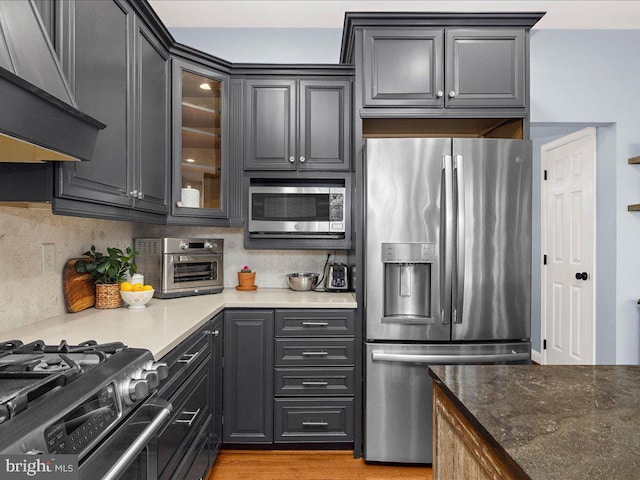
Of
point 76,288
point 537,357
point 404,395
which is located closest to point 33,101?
point 76,288

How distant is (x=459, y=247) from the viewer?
7.27ft

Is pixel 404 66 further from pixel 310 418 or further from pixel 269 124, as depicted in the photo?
pixel 310 418

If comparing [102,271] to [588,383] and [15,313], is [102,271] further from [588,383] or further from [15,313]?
[588,383]

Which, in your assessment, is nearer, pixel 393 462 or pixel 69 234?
pixel 69 234

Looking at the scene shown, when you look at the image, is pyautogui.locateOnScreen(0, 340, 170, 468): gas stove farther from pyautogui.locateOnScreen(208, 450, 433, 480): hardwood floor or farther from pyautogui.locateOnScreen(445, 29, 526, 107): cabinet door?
pyautogui.locateOnScreen(445, 29, 526, 107): cabinet door

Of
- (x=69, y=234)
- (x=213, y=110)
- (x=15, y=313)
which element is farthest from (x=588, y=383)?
(x=213, y=110)

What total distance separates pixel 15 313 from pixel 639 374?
7.22 ft

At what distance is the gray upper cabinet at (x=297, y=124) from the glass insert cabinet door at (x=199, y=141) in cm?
19

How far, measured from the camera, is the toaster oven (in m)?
2.40

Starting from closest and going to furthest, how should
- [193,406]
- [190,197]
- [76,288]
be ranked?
[193,406], [76,288], [190,197]

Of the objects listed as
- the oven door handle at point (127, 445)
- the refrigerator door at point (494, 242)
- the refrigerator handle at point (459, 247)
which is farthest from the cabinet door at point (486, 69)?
the oven door handle at point (127, 445)

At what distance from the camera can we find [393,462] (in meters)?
2.27

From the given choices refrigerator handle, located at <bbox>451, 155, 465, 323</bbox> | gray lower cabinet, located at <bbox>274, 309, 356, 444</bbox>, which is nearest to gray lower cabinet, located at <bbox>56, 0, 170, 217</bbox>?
gray lower cabinet, located at <bbox>274, 309, 356, 444</bbox>

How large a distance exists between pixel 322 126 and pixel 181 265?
127cm
